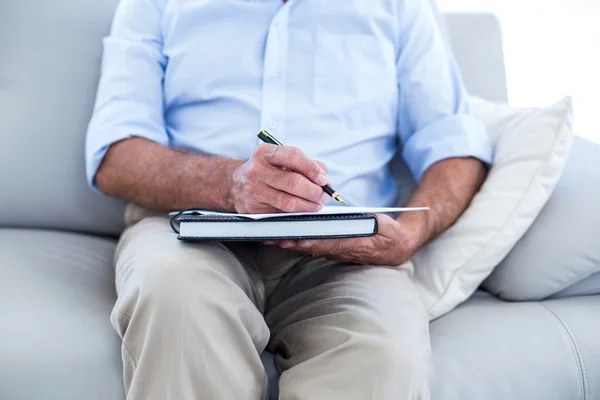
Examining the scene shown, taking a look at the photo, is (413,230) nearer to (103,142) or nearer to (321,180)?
(321,180)

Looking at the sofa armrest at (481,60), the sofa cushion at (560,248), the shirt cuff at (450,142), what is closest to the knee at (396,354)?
the sofa cushion at (560,248)

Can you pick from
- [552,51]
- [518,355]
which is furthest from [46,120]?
[552,51]

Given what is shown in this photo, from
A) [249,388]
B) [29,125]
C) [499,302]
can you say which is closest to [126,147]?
[29,125]

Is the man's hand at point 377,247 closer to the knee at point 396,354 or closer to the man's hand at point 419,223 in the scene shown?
the man's hand at point 419,223

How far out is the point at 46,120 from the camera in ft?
4.41

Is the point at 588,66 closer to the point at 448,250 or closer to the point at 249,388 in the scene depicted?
the point at 448,250

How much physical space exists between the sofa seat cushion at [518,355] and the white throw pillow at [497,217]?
6 centimetres

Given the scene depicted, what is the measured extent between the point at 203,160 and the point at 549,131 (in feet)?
1.98

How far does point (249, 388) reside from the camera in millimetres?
858

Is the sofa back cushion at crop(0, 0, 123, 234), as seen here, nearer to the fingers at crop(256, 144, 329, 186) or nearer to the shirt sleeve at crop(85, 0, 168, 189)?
the shirt sleeve at crop(85, 0, 168, 189)

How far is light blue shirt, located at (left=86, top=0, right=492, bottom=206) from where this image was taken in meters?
1.24

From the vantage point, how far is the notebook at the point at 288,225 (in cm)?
83

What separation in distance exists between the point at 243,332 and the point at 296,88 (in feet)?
1.84

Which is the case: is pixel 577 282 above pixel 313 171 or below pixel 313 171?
below
